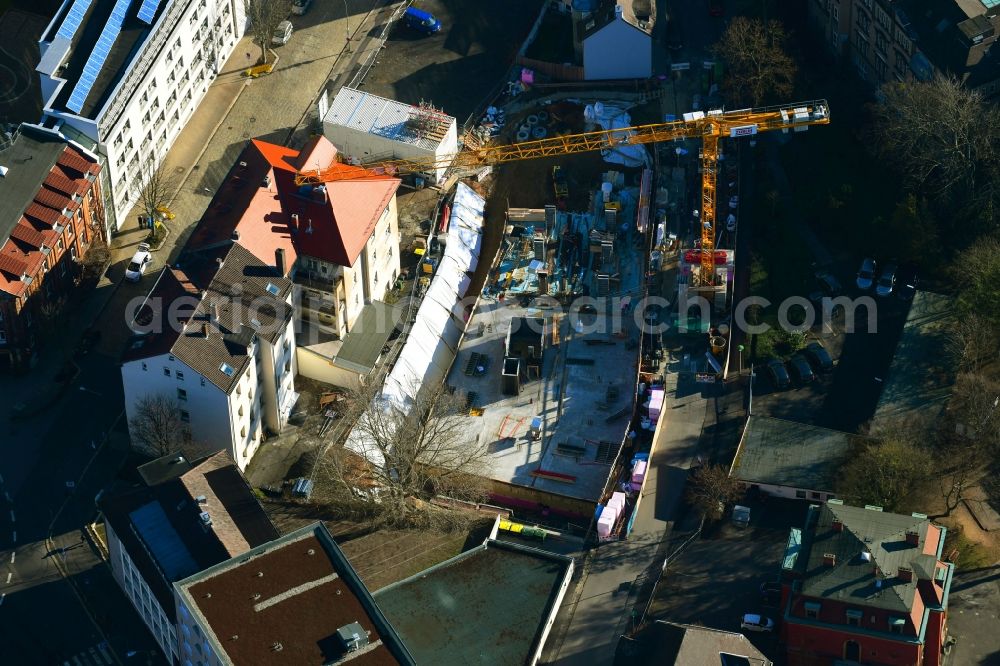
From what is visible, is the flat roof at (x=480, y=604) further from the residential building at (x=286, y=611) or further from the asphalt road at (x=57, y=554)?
the asphalt road at (x=57, y=554)

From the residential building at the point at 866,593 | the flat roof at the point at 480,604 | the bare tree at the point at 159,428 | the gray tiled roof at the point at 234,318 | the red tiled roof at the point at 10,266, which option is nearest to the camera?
the residential building at the point at 866,593

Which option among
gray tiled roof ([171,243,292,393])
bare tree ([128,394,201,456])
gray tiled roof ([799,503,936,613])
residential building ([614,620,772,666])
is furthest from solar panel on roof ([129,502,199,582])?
gray tiled roof ([799,503,936,613])

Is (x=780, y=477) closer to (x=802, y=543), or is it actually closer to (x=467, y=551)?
(x=802, y=543)

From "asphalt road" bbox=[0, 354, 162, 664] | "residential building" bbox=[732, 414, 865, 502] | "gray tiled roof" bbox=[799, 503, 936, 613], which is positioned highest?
"residential building" bbox=[732, 414, 865, 502]

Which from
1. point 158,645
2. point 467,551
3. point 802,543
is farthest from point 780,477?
point 158,645

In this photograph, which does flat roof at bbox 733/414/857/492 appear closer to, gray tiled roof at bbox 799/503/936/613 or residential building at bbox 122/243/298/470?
gray tiled roof at bbox 799/503/936/613

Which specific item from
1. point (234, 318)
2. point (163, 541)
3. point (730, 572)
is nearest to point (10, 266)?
point (234, 318)

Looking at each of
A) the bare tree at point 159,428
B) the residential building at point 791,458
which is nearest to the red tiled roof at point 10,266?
the bare tree at point 159,428
